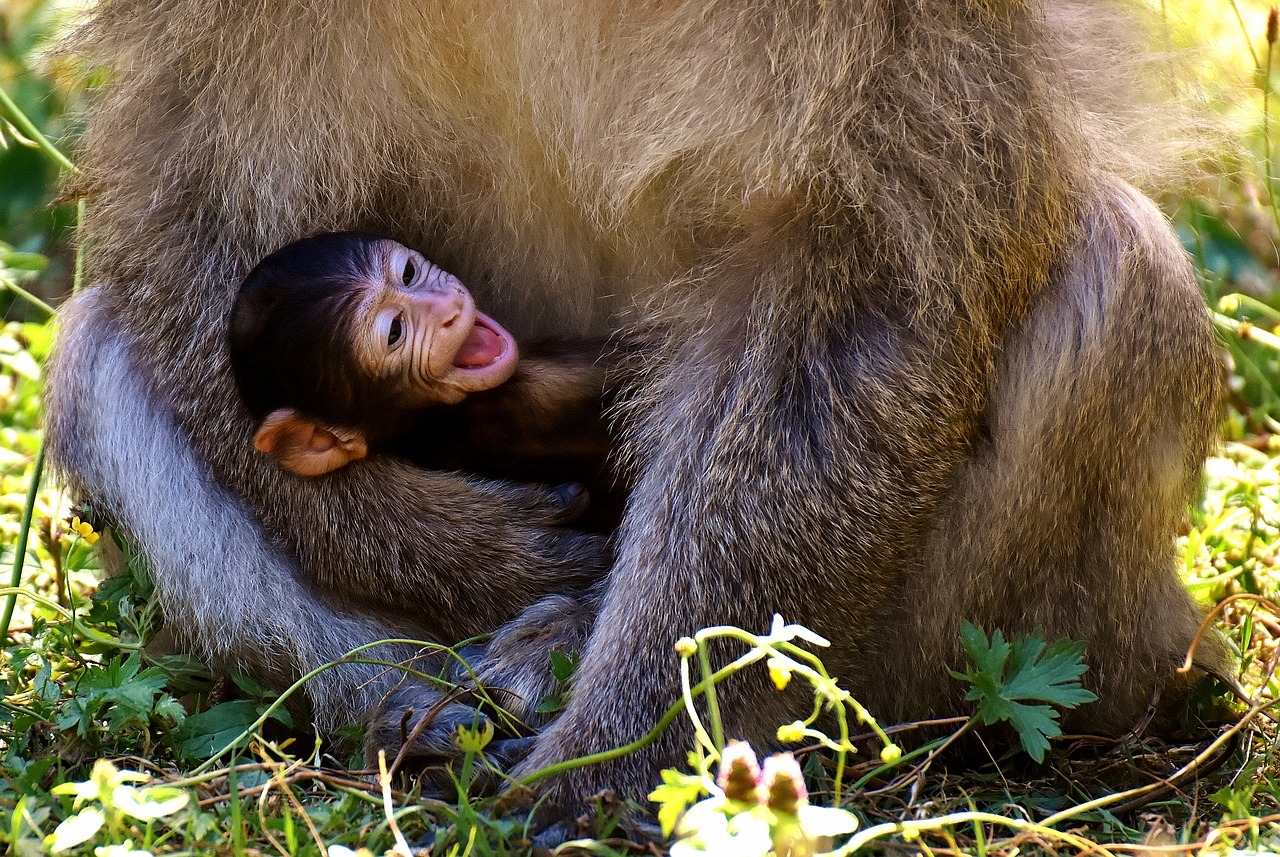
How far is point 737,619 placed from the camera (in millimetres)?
2686

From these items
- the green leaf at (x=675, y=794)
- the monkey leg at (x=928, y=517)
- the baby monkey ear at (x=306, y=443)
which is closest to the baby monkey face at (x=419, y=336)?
the baby monkey ear at (x=306, y=443)

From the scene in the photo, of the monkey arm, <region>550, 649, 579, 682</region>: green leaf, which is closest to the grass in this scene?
the monkey arm

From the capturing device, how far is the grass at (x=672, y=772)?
227cm

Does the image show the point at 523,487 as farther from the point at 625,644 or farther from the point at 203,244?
the point at 203,244

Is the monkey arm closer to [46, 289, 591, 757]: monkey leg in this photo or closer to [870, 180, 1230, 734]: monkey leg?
[46, 289, 591, 757]: monkey leg

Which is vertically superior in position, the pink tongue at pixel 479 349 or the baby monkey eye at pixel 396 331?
the baby monkey eye at pixel 396 331

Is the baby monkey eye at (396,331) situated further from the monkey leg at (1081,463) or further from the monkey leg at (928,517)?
the monkey leg at (1081,463)

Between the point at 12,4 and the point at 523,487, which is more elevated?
the point at 12,4

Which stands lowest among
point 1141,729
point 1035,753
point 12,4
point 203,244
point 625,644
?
point 1141,729

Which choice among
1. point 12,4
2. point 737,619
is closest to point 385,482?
point 737,619

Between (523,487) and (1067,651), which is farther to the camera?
(523,487)

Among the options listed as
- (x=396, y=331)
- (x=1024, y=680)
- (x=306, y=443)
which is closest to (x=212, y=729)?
(x=306, y=443)

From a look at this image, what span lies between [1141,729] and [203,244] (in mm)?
2370

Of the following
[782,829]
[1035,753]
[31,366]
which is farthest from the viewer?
[31,366]
